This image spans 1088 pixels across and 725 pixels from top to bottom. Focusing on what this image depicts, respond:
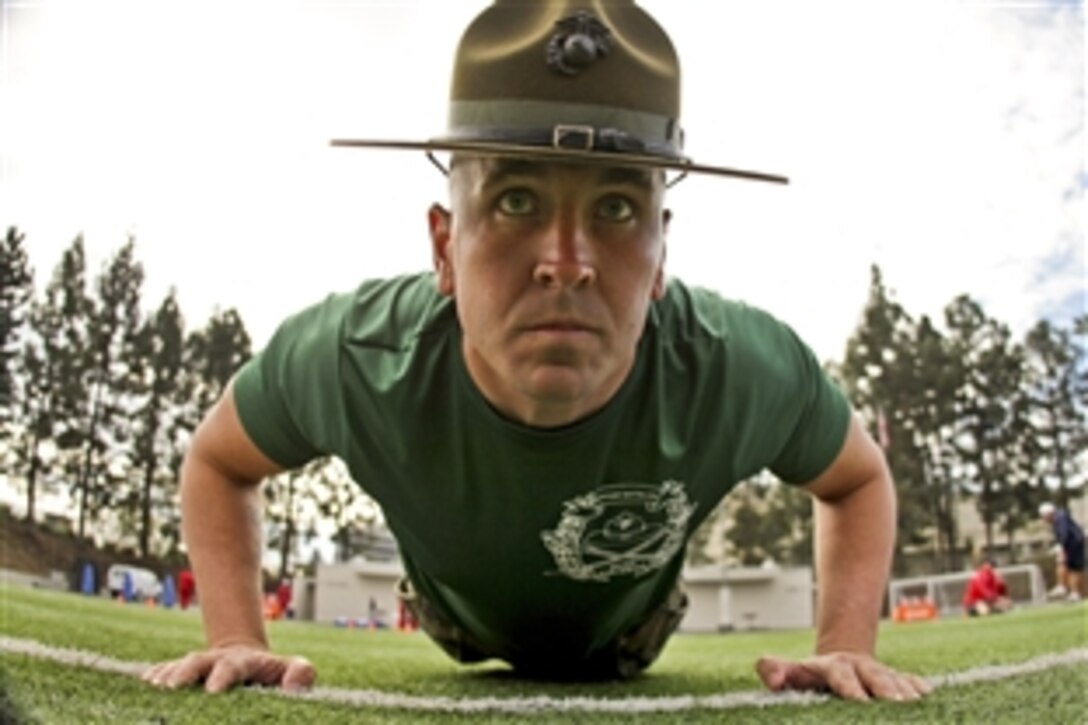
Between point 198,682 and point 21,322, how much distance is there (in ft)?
1.11

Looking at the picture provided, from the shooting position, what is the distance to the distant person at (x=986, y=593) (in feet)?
7.29

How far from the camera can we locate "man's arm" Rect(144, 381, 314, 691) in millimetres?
1047

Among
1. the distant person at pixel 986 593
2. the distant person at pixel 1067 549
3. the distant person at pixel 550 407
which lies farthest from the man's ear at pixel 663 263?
the distant person at pixel 986 593

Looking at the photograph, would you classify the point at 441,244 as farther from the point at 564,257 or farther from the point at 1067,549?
the point at 1067,549

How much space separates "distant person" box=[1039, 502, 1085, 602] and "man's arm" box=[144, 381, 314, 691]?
79 centimetres

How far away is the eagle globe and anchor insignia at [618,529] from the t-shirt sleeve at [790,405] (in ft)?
0.32

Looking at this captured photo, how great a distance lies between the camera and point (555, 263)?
2.28ft

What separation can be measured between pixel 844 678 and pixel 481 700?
0.30 meters

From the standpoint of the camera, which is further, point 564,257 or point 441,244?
point 441,244

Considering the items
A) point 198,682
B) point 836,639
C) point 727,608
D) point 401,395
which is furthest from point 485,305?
point 727,608

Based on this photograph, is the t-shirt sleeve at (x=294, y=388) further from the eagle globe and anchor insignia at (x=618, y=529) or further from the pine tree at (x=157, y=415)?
the eagle globe and anchor insignia at (x=618, y=529)

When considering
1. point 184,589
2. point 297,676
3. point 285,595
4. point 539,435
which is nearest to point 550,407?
point 539,435

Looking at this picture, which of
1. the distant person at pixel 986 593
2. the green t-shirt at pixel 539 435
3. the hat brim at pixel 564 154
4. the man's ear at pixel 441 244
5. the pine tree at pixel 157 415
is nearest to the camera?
the hat brim at pixel 564 154

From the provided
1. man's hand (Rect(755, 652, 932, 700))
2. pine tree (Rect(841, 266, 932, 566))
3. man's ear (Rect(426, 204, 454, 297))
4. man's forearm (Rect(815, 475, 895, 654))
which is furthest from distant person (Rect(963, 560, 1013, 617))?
man's ear (Rect(426, 204, 454, 297))
